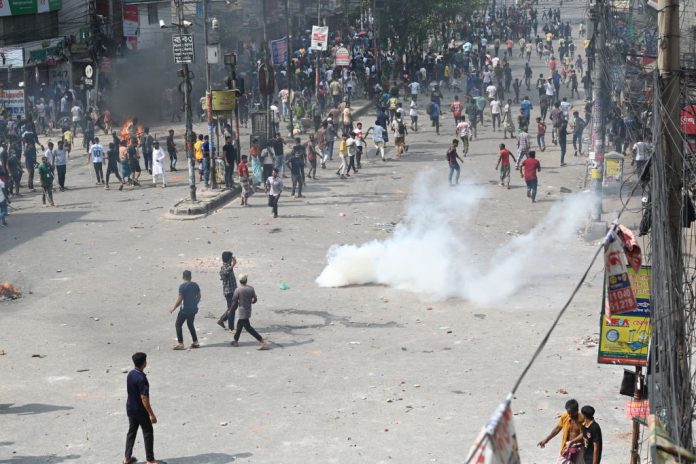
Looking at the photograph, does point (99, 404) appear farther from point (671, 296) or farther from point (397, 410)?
point (671, 296)

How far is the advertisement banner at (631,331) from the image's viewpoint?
10719 mm

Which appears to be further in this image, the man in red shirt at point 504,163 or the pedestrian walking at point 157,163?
the pedestrian walking at point 157,163

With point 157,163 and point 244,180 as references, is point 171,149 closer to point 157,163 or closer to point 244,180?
point 157,163

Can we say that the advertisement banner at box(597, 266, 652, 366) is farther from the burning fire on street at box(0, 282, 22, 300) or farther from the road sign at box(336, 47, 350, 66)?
the road sign at box(336, 47, 350, 66)

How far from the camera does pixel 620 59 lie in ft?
93.6

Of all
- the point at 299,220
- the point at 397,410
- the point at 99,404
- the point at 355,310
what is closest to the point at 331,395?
the point at 397,410

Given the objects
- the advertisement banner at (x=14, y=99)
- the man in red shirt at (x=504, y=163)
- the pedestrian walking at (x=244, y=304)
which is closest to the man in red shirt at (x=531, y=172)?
the man in red shirt at (x=504, y=163)

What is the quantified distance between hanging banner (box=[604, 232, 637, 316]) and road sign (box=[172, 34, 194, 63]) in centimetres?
1825

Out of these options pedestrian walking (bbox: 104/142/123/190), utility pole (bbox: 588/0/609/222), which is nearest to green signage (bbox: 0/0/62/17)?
pedestrian walking (bbox: 104/142/123/190)

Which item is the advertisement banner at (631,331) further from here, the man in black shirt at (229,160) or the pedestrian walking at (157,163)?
the pedestrian walking at (157,163)

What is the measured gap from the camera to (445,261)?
19797mm

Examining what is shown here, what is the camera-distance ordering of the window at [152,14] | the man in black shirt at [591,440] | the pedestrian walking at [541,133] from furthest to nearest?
the window at [152,14] < the pedestrian walking at [541,133] < the man in black shirt at [591,440]

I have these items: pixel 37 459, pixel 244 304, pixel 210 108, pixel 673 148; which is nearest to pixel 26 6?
pixel 210 108

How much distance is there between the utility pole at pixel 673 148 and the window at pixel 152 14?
46161mm
